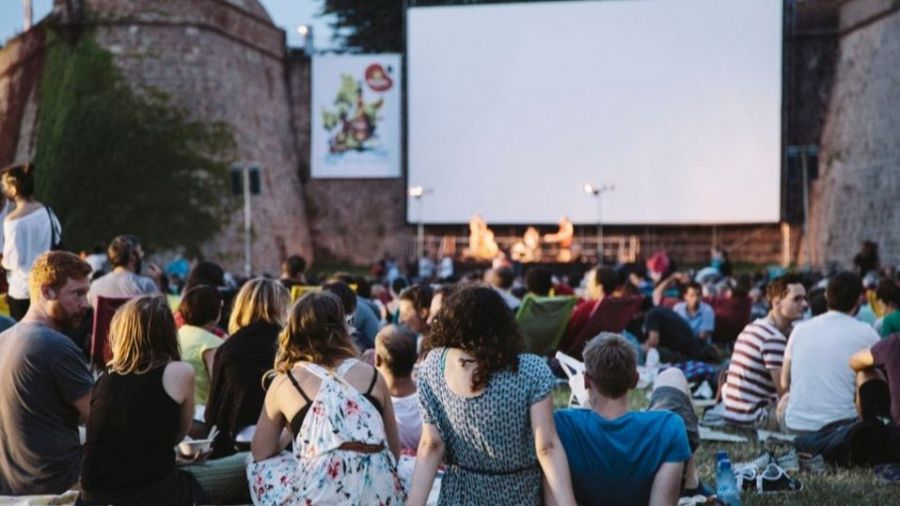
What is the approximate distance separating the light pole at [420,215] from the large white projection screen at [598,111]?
100 millimetres

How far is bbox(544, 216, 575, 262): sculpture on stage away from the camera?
25844 mm

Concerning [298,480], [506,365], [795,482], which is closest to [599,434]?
[506,365]

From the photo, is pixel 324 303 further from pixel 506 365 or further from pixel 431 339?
pixel 506 365

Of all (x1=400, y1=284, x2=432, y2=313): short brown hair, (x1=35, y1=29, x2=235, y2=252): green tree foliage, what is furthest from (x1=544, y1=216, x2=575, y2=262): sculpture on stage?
(x1=400, y1=284, x2=432, y2=313): short brown hair

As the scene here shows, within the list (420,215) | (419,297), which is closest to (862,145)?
(420,215)

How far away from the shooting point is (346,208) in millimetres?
29219

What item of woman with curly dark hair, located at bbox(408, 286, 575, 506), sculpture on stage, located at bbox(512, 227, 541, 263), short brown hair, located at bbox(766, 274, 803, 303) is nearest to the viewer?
woman with curly dark hair, located at bbox(408, 286, 575, 506)

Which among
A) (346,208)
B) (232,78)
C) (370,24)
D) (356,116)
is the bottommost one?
(346,208)

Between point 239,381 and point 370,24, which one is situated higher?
point 370,24

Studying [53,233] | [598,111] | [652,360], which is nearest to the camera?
[53,233]

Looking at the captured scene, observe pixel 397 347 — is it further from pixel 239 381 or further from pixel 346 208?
pixel 346 208

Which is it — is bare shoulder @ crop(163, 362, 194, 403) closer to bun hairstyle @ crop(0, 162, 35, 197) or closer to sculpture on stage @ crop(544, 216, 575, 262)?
bun hairstyle @ crop(0, 162, 35, 197)

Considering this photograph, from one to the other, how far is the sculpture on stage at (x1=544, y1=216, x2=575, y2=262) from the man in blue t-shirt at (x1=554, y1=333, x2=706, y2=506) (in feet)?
70.1

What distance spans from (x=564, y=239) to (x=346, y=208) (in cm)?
589
